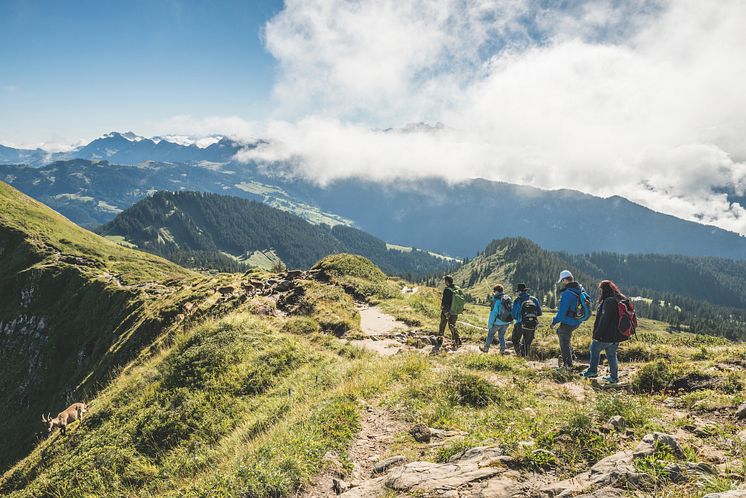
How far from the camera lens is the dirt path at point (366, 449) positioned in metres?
7.85

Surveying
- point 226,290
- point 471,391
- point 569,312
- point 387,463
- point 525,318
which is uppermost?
point 569,312

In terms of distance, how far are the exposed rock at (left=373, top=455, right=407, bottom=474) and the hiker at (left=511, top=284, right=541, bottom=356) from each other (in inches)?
434

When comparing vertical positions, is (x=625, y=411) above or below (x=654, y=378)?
below

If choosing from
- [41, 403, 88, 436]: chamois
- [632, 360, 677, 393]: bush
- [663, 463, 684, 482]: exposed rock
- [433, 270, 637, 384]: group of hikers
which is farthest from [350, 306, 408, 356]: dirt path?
[41, 403, 88, 436]: chamois

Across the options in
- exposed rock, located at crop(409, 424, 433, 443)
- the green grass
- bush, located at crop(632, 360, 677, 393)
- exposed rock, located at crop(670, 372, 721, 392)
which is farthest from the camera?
bush, located at crop(632, 360, 677, 393)

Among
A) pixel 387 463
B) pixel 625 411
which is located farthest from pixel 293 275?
pixel 625 411

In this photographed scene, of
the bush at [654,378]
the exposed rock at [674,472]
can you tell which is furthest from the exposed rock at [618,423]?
the bush at [654,378]

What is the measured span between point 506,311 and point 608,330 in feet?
17.7

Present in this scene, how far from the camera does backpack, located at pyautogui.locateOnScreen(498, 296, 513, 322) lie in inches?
702

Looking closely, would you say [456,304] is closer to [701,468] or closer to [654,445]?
[654,445]

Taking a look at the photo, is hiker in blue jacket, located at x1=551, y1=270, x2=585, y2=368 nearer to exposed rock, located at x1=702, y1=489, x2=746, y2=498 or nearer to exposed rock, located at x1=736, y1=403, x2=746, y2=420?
exposed rock, located at x1=736, y1=403, x2=746, y2=420

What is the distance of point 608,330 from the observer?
12.8m

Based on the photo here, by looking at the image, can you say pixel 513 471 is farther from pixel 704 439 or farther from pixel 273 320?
pixel 273 320

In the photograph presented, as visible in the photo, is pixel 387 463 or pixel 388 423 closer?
pixel 387 463
